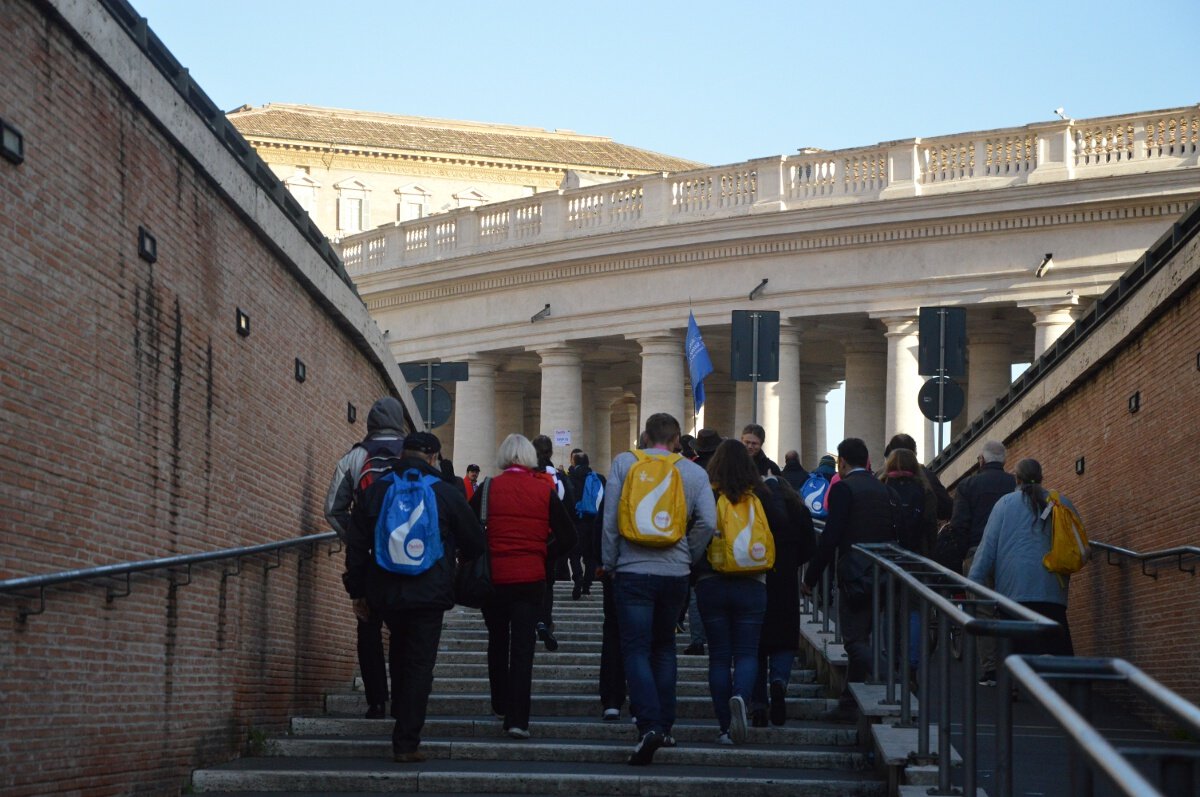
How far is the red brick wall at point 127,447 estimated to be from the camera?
28.0 feet

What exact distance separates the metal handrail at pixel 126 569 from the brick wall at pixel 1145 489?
18.7 feet

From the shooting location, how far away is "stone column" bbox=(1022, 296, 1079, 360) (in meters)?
35.8

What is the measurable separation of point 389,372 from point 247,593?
7140 millimetres

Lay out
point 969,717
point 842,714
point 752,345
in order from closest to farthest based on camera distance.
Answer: point 969,717 < point 842,714 < point 752,345

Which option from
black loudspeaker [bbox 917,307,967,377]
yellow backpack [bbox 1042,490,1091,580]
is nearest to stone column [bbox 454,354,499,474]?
black loudspeaker [bbox 917,307,967,377]

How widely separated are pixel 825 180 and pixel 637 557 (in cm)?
2873

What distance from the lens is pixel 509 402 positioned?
5100 centimetres

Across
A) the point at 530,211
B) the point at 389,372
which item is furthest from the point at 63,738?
the point at 530,211

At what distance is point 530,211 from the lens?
147 ft

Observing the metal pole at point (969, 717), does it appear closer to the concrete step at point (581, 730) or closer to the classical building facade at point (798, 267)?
the concrete step at point (581, 730)

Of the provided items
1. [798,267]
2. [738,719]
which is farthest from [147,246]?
[798,267]

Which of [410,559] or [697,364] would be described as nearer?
[410,559]

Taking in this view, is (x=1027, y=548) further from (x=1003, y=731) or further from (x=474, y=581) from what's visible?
(x=1003, y=731)

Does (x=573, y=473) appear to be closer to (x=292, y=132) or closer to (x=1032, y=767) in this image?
(x=1032, y=767)
